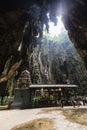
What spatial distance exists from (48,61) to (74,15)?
96.8ft

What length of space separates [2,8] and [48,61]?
32.6 meters

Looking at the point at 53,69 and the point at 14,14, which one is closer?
the point at 14,14

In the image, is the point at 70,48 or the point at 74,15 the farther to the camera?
the point at 70,48

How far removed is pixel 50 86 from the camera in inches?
1035

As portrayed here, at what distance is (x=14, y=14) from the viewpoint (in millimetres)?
9641

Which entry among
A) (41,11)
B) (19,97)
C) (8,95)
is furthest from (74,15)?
(8,95)

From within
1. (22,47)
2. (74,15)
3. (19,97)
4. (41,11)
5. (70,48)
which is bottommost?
(19,97)

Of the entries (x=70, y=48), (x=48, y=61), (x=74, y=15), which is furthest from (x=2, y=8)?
(x=70, y=48)

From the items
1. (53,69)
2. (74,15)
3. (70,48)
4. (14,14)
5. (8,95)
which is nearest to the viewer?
(14,14)

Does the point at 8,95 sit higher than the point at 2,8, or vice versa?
the point at 2,8

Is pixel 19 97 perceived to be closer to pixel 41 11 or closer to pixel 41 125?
pixel 41 125

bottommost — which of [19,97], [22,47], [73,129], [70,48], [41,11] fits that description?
[73,129]

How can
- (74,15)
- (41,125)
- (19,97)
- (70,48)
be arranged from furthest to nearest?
1. (70,48)
2. (19,97)
3. (41,125)
4. (74,15)

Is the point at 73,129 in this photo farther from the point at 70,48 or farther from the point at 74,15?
the point at 70,48
